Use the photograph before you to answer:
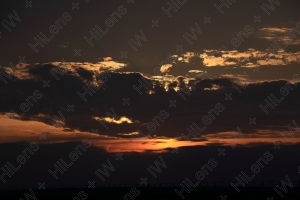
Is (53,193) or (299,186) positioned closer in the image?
(299,186)

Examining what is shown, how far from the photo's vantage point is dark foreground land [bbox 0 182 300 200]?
67.1 m

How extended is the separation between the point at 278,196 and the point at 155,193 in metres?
17.2

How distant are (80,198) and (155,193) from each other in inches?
529

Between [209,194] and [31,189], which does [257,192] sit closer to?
[209,194]

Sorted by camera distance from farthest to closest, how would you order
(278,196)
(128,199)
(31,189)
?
(31,189) → (128,199) → (278,196)

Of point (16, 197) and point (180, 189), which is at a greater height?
point (16, 197)

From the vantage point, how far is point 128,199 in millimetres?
77125

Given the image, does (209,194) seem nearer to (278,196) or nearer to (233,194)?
(233,194)

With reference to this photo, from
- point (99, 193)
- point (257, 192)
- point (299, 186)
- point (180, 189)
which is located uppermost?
point (99, 193)

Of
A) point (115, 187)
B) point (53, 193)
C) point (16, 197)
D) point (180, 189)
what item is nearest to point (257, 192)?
point (180, 189)

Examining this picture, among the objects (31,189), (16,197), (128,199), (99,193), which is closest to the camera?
(128,199)

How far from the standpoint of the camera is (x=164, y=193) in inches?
2943

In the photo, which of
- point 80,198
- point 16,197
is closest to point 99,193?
point 80,198

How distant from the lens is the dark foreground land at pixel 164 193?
67.1 m
